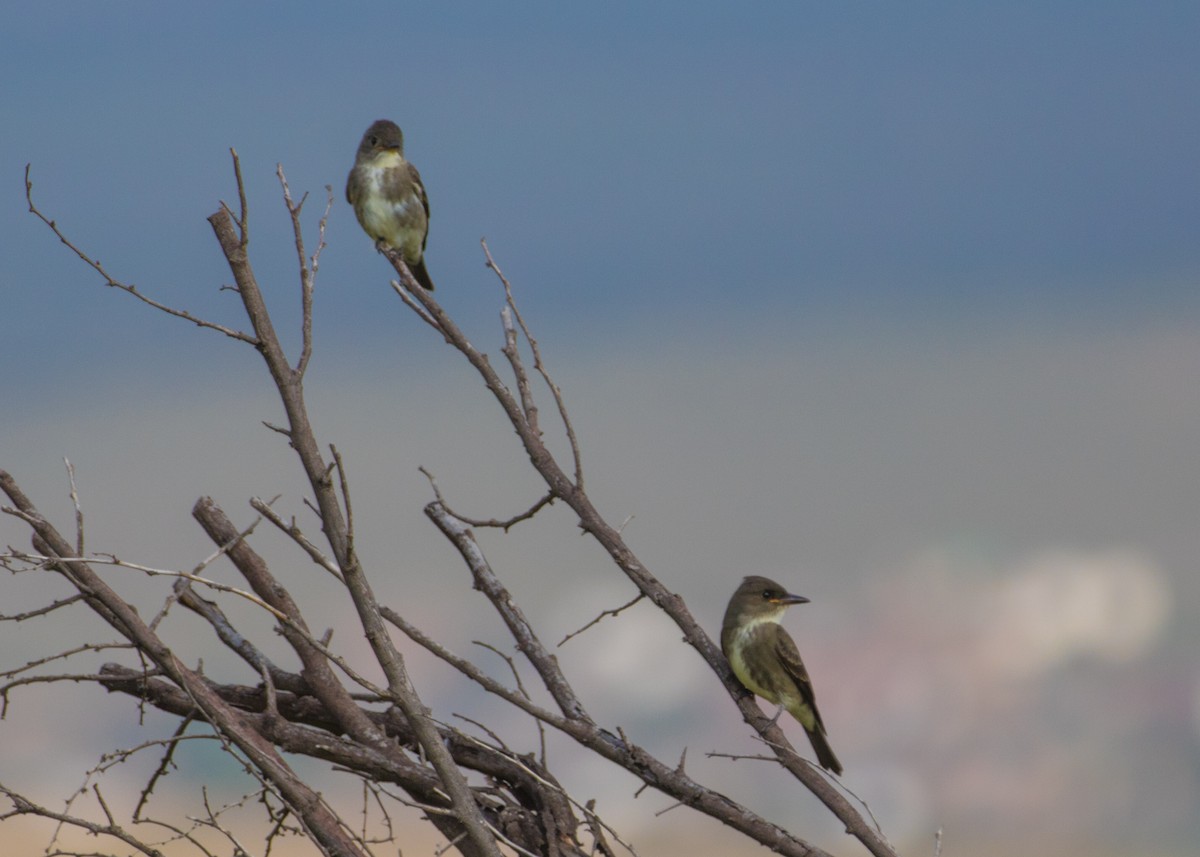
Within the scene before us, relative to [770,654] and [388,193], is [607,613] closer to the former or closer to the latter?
[770,654]

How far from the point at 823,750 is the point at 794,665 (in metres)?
0.52

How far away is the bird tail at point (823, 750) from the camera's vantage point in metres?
6.64

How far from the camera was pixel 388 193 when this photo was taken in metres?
10.2

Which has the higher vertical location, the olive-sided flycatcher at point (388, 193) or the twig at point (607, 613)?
the olive-sided flycatcher at point (388, 193)

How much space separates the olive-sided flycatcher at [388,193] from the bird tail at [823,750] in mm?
5091

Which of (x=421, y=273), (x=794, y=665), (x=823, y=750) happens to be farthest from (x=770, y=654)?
(x=421, y=273)

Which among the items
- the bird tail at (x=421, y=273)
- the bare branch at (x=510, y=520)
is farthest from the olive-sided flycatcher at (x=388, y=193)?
the bare branch at (x=510, y=520)

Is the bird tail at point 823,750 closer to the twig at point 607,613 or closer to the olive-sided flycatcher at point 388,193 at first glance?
the twig at point 607,613

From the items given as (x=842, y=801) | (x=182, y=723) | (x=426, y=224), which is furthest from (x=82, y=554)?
(x=426, y=224)

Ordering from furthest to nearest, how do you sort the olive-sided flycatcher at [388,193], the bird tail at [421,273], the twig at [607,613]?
the bird tail at [421,273] → the olive-sided flycatcher at [388,193] → the twig at [607,613]

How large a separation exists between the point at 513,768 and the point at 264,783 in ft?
4.86

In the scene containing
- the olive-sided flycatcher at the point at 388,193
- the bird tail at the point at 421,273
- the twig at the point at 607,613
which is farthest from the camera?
the bird tail at the point at 421,273

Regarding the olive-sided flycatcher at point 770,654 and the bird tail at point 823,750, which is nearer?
the olive-sided flycatcher at point 770,654

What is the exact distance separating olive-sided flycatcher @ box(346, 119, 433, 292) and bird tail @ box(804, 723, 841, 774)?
5091 mm
